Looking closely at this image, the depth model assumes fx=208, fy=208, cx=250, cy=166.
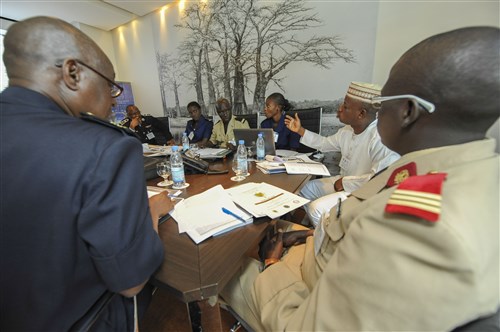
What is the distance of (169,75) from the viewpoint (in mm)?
4121

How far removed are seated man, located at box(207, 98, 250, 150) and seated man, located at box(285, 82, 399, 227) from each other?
3.73 ft

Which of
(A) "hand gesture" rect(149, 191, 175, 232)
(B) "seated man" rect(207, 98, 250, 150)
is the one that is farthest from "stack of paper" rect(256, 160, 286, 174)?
(B) "seated man" rect(207, 98, 250, 150)

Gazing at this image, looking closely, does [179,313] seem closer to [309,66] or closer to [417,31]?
[309,66]

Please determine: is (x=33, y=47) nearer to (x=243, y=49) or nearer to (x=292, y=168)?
(x=292, y=168)

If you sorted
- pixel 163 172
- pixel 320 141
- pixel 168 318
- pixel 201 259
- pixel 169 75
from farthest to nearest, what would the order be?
pixel 169 75, pixel 320 141, pixel 163 172, pixel 168 318, pixel 201 259

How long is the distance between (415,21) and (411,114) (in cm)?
249

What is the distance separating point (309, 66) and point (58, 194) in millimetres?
3042

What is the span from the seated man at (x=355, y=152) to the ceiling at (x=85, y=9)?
151 inches

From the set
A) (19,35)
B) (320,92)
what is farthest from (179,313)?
(320,92)

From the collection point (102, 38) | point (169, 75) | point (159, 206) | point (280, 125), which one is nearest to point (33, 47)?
point (159, 206)

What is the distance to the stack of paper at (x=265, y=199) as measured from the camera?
2.96 ft

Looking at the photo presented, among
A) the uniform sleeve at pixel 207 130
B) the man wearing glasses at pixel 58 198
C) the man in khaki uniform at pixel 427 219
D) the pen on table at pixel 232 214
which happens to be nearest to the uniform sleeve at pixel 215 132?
the uniform sleeve at pixel 207 130

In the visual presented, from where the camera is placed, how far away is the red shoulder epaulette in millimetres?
349

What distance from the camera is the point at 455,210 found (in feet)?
1.13
